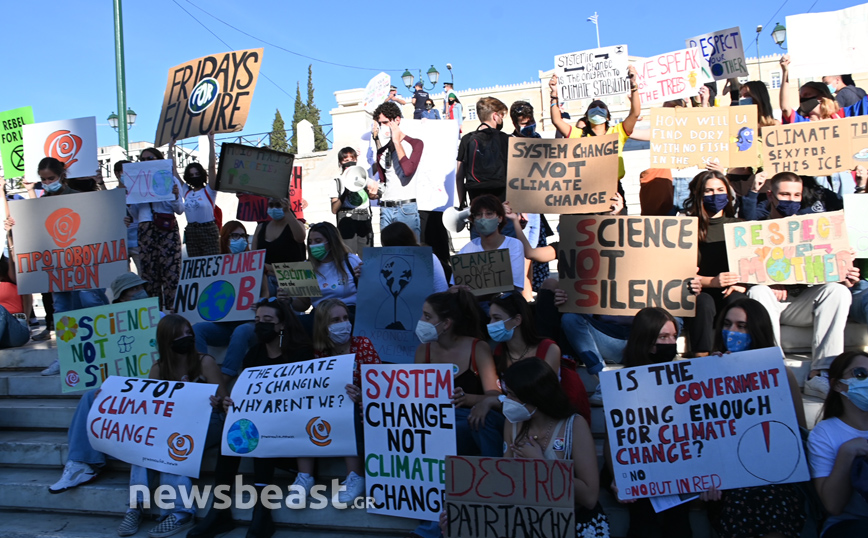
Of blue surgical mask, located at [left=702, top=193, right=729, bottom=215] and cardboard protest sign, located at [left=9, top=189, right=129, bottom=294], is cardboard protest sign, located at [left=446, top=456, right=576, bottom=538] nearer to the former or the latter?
blue surgical mask, located at [left=702, top=193, right=729, bottom=215]

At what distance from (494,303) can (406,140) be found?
114 inches

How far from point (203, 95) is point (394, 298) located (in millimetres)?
3589

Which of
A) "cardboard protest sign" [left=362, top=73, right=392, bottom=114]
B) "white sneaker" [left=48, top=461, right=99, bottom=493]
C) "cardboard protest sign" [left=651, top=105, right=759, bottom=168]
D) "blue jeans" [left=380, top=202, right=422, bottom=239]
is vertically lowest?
"white sneaker" [left=48, top=461, right=99, bottom=493]

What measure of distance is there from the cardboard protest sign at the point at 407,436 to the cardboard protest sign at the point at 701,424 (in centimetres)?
99

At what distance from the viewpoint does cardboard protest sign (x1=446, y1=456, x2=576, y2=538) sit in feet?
11.7

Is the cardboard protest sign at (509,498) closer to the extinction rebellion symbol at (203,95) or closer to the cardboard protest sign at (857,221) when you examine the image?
the cardboard protest sign at (857,221)

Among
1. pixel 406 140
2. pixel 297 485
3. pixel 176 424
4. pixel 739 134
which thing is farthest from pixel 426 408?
pixel 739 134

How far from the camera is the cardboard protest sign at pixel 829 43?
22.4ft

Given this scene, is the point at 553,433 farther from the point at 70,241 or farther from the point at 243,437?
the point at 70,241

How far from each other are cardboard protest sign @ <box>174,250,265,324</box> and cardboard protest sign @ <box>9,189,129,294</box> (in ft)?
2.49

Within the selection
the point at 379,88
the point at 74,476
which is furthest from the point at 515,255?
the point at 379,88

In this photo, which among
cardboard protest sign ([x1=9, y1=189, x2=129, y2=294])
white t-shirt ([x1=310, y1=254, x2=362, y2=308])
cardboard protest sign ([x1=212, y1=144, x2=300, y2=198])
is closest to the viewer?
white t-shirt ([x1=310, y1=254, x2=362, y2=308])

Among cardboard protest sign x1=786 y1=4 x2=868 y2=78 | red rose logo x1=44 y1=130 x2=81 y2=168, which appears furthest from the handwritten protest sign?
cardboard protest sign x1=786 y1=4 x2=868 y2=78

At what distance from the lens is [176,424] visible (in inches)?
202
